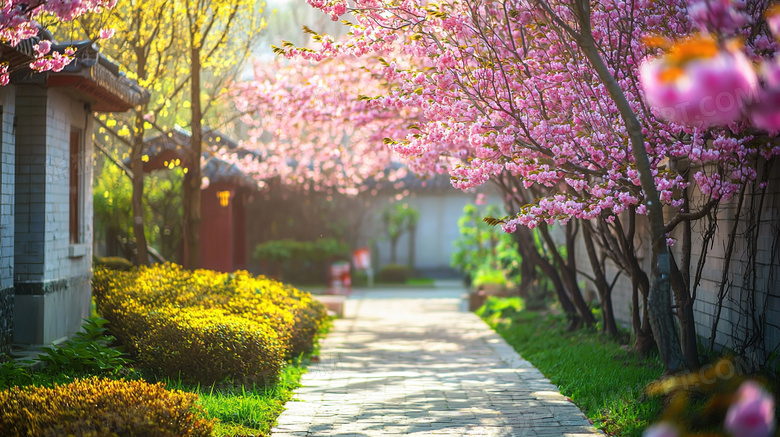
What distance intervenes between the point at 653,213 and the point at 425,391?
120 inches

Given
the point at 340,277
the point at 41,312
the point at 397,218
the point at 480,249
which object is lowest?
the point at 340,277

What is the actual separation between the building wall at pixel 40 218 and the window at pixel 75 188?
2.32ft

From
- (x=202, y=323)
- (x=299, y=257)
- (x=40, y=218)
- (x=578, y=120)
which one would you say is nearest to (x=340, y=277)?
(x=299, y=257)

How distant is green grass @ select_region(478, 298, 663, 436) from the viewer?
245 inches

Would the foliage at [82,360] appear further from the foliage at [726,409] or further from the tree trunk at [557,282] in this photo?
the tree trunk at [557,282]

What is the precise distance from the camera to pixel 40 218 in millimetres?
8812

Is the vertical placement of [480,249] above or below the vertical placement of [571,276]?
above

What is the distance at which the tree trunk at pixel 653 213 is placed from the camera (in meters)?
5.64

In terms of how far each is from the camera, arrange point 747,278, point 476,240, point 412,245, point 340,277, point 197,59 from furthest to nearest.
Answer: point 412,245, point 340,277, point 476,240, point 197,59, point 747,278

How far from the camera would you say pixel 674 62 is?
2166 millimetres

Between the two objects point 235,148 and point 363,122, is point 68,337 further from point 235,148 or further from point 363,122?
point 235,148

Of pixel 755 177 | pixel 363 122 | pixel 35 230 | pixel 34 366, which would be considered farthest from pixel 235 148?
pixel 755 177

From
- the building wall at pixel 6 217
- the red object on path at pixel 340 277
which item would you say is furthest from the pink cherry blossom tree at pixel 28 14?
the red object on path at pixel 340 277

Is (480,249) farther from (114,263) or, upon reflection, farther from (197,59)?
(197,59)
